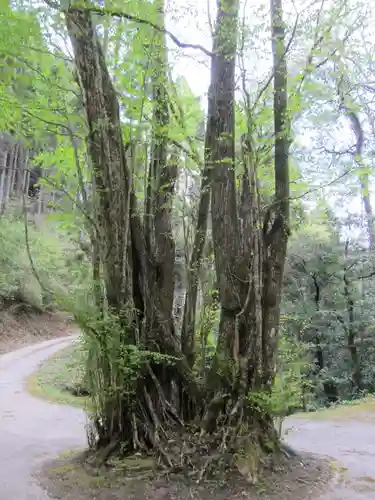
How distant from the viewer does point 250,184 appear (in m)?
5.49

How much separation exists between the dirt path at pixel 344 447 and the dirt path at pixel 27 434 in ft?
9.87

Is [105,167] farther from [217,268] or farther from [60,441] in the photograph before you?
[60,441]

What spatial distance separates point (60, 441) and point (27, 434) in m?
0.65

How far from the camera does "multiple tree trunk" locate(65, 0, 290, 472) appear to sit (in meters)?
5.27

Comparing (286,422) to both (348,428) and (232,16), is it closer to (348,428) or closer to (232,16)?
(348,428)

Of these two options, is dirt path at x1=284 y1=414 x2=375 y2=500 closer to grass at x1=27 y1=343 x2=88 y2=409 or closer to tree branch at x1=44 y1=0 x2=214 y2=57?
grass at x1=27 y1=343 x2=88 y2=409

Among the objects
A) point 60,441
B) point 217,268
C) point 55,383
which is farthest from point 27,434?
point 55,383

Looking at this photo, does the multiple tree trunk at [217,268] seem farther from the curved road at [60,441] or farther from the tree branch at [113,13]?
the curved road at [60,441]

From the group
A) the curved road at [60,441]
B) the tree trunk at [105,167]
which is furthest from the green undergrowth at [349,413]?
the tree trunk at [105,167]

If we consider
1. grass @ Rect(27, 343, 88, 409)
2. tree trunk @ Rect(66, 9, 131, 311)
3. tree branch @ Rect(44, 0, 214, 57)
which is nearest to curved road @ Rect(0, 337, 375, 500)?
grass @ Rect(27, 343, 88, 409)

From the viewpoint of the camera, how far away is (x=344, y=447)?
711 cm

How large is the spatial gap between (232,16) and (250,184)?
6.06 feet

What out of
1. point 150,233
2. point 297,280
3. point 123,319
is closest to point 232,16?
point 150,233

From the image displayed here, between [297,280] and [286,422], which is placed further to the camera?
[297,280]
